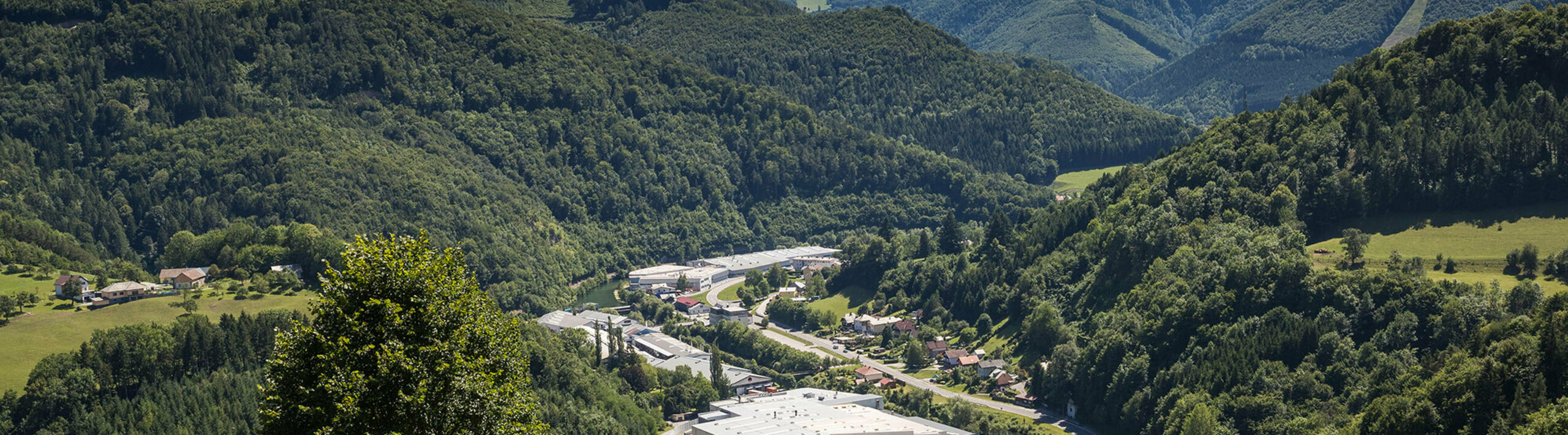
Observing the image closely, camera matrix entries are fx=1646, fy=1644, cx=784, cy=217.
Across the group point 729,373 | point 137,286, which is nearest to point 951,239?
point 729,373

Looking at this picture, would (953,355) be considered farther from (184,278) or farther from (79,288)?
(79,288)

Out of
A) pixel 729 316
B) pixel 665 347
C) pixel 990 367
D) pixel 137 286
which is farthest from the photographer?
pixel 729 316

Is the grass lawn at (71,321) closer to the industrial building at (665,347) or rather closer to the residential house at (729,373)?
the residential house at (729,373)

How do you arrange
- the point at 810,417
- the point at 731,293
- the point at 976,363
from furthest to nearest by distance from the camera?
1. the point at 731,293
2. the point at 976,363
3. the point at 810,417

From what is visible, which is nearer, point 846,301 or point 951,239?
point 846,301

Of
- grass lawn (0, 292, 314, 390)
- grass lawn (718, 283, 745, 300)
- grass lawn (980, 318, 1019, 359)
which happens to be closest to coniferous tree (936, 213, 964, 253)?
grass lawn (718, 283, 745, 300)
